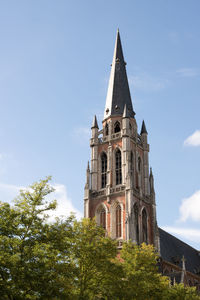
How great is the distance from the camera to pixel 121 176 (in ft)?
178

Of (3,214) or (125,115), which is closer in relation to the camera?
(3,214)

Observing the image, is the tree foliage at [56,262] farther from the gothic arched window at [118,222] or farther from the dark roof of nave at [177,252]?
the dark roof of nave at [177,252]

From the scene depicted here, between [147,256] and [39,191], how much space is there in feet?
47.6

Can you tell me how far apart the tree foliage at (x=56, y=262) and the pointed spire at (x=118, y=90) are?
102ft

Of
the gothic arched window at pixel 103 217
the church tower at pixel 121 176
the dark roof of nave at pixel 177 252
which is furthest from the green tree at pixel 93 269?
the dark roof of nave at pixel 177 252

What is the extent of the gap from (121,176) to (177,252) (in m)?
18.3

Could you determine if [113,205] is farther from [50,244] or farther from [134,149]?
[50,244]

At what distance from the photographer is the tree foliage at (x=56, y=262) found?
2066 cm

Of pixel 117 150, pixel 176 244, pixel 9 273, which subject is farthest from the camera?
pixel 176 244

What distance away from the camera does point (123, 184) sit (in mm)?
52438

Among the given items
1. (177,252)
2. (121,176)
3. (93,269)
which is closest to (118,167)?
(121,176)

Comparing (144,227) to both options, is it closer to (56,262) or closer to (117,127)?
(117,127)

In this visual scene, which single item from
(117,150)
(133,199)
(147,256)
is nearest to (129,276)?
(147,256)

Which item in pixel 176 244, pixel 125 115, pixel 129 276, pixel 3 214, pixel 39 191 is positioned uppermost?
pixel 125 115
